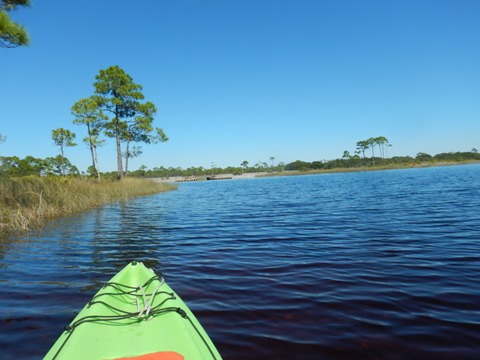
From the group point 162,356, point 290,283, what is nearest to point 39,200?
point 290,283

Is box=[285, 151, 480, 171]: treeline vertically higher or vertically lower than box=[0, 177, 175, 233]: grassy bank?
higher

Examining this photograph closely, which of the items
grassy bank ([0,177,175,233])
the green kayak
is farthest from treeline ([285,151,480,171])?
the green kayak

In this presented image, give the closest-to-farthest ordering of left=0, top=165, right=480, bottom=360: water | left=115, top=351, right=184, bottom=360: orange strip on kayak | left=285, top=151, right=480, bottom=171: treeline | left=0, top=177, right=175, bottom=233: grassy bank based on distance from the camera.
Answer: left=115, top=351, right=184, bottom=360: orange strip on kayak
left=0, top=165, right=480, bottom=360: water
left=0, top=177, right=175, bottom=233: grassy bank
left=285, top=151, right=480, bottom=171: treeline

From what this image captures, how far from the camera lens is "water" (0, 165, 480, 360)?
116 inches

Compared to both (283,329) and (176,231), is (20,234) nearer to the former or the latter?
(176,231)

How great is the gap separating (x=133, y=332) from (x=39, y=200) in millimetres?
11922

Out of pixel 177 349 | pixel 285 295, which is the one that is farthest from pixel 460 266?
pixel 177 349

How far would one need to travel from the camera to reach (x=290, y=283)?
14.9 ft

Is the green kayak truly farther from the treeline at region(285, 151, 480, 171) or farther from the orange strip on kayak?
the treeline at region(285, 151, 480, 171)

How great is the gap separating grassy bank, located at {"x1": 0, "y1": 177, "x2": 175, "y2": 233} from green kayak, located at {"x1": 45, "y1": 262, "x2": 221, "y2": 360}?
29.5ft

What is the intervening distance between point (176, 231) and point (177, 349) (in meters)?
7.72

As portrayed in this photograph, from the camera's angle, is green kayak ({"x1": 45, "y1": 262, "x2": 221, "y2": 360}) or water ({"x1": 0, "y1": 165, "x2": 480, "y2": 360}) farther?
water ({"x1": 0, "y1": 165, "x2": 480, "y2": 360})

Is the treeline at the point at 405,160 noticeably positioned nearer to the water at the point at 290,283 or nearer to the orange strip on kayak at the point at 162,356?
the water at the point at 290,283

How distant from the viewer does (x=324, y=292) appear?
4121 millimetres
